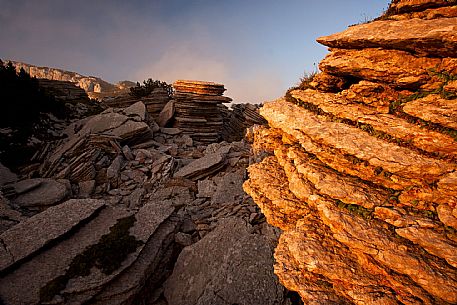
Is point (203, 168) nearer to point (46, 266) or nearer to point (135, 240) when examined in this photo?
point (135, 240)

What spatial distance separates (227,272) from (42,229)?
5404 mm

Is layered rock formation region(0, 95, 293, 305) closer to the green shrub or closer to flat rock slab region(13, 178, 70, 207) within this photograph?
flat rock slab region(13, 178, 70, 207)

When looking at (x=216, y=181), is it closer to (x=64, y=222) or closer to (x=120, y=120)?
(x=64, y=222)

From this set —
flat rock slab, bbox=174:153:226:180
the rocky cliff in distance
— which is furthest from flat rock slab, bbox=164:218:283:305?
flat rock slab, bbox=174:153:226:180

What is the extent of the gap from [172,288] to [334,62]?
→ 7652mm

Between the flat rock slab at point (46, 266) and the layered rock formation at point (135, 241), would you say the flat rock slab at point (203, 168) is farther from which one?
the flat rock slab at point (46, 266)

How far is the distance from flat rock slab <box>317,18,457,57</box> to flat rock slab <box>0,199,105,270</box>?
29.0ft

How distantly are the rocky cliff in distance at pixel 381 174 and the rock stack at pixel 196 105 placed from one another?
16.4 m

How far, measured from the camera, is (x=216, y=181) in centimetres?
1178

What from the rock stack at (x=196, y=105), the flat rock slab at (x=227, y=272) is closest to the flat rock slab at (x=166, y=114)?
the rock stack at (x=196, y=105)

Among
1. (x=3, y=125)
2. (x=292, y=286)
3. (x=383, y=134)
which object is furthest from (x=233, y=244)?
(x=3, y=125)

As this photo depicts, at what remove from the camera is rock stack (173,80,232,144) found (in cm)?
2181

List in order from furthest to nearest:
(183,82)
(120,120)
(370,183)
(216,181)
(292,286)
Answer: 1. (183,82)
2. (120,120)
3. (216,181)
4. (370,183)
5. (292,286)

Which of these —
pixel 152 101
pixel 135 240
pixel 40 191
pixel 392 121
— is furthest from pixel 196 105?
pixel 392 121
